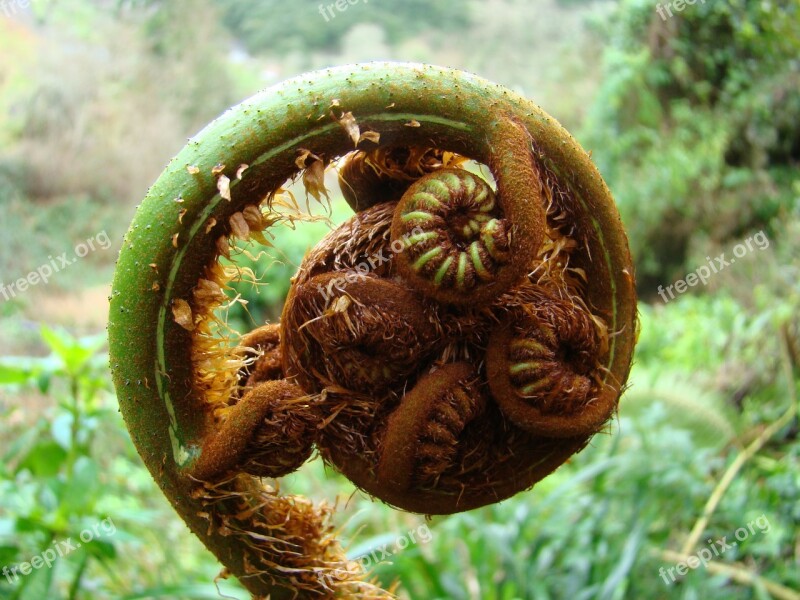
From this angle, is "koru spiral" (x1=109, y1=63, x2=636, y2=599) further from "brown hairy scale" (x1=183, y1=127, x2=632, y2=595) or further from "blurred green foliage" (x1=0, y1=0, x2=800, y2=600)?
"blurred green foliage" (x1=0, y1=0, x2=800, y2=600)

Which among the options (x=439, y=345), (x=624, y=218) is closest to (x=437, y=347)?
(x=439, y=345)

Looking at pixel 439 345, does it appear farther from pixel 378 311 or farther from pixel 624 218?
pixel 624 218

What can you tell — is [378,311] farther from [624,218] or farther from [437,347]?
[624,218]

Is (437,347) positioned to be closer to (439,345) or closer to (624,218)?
(439,345)

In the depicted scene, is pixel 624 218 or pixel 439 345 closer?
pixel 439 345

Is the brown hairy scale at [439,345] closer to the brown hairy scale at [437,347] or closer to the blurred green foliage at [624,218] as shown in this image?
the brown hairy scale at [437,347]

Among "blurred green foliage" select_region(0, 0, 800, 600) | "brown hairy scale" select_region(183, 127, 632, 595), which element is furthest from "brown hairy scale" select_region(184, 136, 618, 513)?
"blurred green foliage" select_region(0, 0, 800, 600)

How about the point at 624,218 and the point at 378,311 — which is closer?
the point at 378,311

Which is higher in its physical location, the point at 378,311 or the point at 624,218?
the point at 624,218

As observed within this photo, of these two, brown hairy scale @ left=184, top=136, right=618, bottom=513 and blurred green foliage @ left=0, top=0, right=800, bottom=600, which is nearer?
brown hairy scale @ left=184, top=136, right=618, bottom=513
